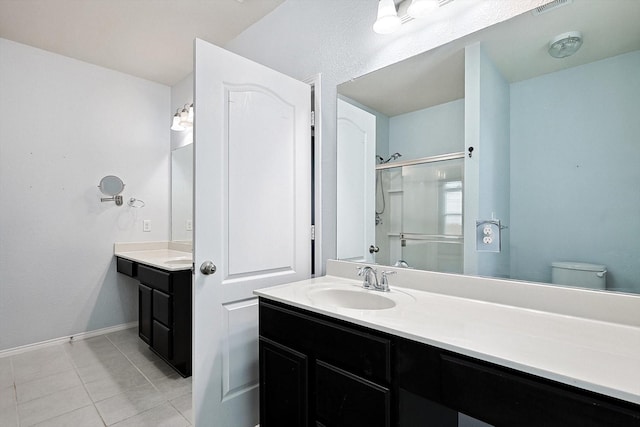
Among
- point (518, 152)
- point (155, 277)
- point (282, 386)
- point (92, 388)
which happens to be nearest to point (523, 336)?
point (518, 152)

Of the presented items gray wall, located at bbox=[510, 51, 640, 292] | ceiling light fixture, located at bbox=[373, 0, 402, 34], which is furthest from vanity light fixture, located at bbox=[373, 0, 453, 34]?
gray wall, located at bbox=[510, 51, 640, 292]

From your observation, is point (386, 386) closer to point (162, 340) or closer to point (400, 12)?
point (400, 12)

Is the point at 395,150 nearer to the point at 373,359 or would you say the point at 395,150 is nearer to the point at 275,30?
the point at 373,359

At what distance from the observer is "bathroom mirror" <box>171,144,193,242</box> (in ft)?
10.2

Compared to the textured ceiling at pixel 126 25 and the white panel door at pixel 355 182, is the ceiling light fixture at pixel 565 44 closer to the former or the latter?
the white panel door at pixel 355 182

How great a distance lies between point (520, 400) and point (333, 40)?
6.03 feet

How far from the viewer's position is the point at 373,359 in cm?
95

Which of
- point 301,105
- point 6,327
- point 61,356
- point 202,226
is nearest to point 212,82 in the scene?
point 301,105

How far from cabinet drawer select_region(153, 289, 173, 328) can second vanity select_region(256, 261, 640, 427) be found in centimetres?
112

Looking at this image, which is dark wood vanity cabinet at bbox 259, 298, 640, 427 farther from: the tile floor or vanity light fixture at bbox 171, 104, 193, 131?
vanity light fixture at bbox 171, 104, 193, 131

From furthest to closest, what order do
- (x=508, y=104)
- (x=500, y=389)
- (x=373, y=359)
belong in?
(x=508, y=104)
(x=373, y=359)
(x=500, y=389)

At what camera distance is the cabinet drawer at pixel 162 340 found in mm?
2166

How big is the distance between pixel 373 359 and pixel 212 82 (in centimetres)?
138

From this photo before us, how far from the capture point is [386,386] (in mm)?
925
